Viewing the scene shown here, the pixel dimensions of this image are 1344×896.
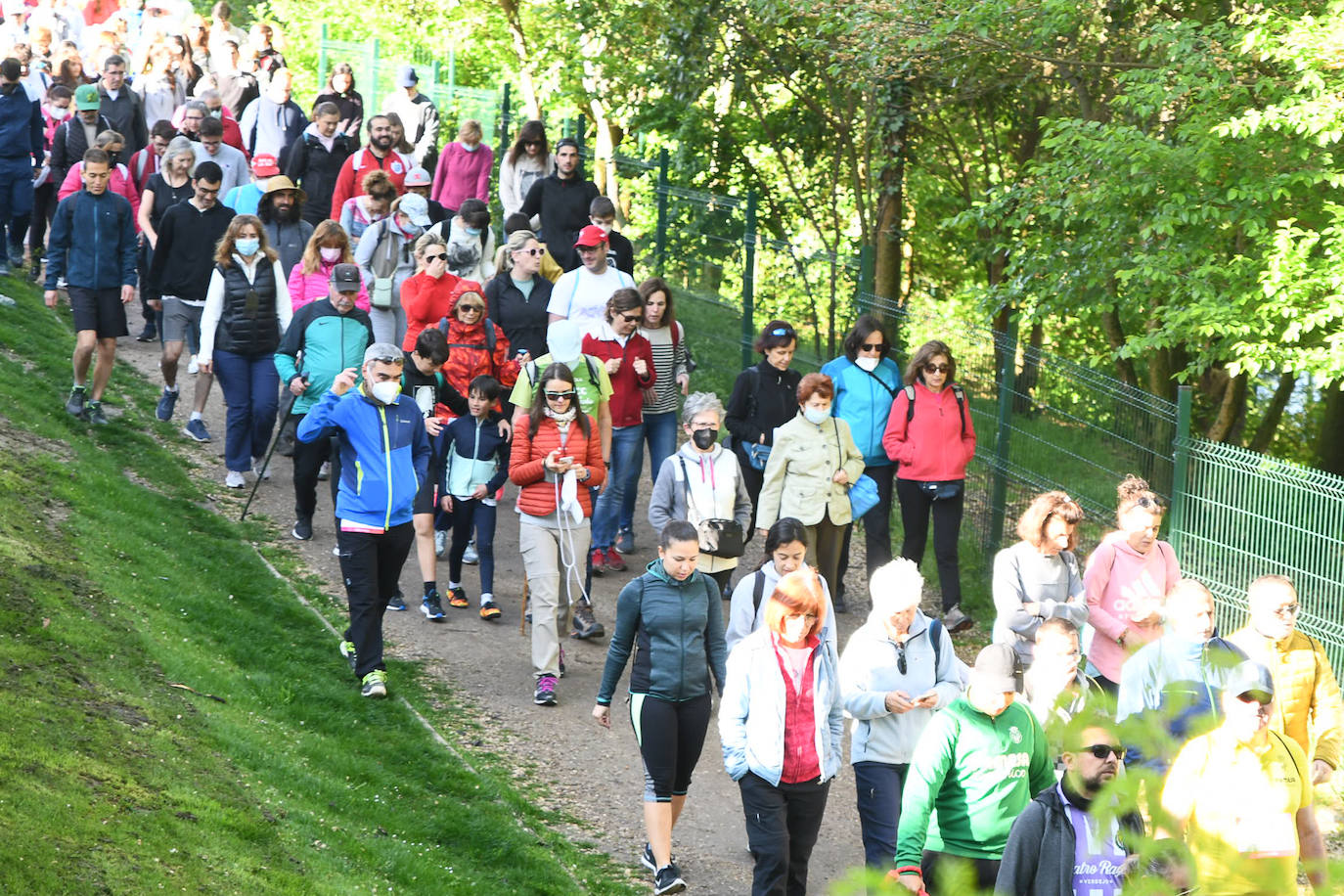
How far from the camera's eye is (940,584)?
1229 cm

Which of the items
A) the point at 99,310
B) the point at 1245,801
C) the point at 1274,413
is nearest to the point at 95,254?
the point at 99,310

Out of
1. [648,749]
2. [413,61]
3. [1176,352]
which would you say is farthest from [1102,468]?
[413,61]

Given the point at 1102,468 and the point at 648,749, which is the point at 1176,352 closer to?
the point at 1102,468

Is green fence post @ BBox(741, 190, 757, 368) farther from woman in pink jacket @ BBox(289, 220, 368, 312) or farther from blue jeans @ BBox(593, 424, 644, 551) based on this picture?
woman in pink jacket @ BBox(289, 220, 368, 312)

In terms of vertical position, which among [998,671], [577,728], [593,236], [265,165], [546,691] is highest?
[265,165]

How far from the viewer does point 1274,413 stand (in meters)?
18.6

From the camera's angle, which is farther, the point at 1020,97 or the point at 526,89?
the point at 526,89

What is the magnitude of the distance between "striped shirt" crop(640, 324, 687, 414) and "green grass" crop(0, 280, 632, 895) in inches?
116

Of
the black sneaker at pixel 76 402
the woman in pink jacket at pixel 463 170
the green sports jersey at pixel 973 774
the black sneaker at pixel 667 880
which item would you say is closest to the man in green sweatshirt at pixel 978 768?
the green sports jersey at pixel 973 774

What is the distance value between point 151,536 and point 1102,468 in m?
6.67

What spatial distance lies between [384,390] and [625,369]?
3.06m

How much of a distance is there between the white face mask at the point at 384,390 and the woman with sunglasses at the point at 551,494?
1.01 metres

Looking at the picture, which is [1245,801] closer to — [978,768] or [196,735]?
[978,768]

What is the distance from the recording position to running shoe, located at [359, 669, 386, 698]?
32.0 ft
